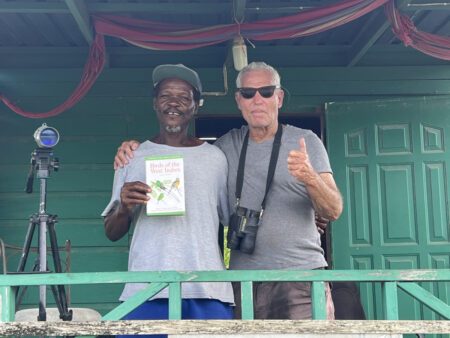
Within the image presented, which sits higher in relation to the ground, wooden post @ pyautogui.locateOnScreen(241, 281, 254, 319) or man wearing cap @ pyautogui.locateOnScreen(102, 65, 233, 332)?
man wearing cap @ pyautogui.locateOnScreen(102, 65, 233, 332)

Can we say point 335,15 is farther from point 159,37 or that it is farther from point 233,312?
point 233,312

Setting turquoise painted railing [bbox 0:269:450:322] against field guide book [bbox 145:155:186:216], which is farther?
field guide book [bbox 145:155:186:216]

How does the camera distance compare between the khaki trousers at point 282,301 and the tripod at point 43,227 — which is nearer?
the khaki trousers at point 282,301

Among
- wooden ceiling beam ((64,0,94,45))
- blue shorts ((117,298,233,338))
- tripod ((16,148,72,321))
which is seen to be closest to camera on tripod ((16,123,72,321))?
tripod ((16,148,72,321))

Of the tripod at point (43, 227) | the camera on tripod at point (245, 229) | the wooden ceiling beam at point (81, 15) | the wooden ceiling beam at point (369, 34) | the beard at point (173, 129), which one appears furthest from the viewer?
the wooden ceiling beam at point (369, 34)

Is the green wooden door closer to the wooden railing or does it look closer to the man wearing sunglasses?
the man wearing sunglasses

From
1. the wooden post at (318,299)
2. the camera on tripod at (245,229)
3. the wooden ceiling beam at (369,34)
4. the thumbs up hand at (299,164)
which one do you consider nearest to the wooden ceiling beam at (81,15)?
the camera on tripod at (245,229)

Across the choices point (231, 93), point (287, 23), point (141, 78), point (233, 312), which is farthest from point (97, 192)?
point (233, 312)

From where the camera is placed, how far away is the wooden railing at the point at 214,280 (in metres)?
1.78

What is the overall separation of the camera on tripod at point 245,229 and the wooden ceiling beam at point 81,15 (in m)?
1.91

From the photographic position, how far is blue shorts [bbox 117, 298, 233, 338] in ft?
6.75

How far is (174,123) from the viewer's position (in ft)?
7.59

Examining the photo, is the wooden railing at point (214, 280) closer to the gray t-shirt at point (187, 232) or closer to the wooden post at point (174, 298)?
the wooden post at point (174, 298)

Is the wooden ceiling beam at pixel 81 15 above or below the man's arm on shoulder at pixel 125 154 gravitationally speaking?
above
